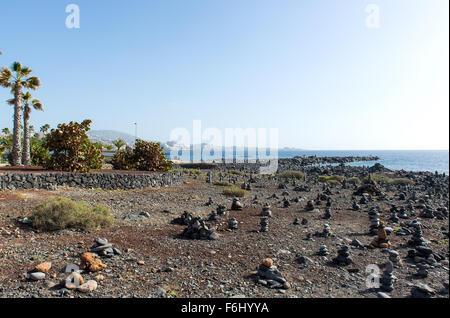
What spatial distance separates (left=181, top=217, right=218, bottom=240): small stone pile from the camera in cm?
906

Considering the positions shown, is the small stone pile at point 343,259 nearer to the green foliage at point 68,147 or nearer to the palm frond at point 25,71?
the green foliage at point 68,147

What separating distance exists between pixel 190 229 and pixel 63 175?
10.9 m

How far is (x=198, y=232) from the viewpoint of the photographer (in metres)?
9.20

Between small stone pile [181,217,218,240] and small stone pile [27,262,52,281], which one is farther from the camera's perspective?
small stone pile [181,217,218,240]

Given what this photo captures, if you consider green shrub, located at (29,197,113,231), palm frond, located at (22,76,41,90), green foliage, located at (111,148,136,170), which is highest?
palm frond, located at (22,76,41,90)

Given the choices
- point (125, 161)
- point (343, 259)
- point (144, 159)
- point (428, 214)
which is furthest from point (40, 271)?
point (125, 161)

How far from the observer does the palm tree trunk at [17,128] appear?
79.9ft

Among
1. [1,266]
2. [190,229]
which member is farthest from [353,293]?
[1,266]

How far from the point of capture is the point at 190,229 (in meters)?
9.30

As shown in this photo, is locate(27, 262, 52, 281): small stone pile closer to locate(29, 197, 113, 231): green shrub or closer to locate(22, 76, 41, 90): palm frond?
locate(29, 197, 113, 231): green shrub

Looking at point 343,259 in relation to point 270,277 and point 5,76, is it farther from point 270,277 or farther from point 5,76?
point 5,76

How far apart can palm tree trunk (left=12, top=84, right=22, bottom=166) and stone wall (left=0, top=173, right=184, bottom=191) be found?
10722mm

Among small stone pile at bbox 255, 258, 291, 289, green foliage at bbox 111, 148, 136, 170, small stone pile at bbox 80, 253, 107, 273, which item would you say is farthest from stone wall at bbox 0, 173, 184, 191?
small stone pile at bbox 255, 258, 291, 289
